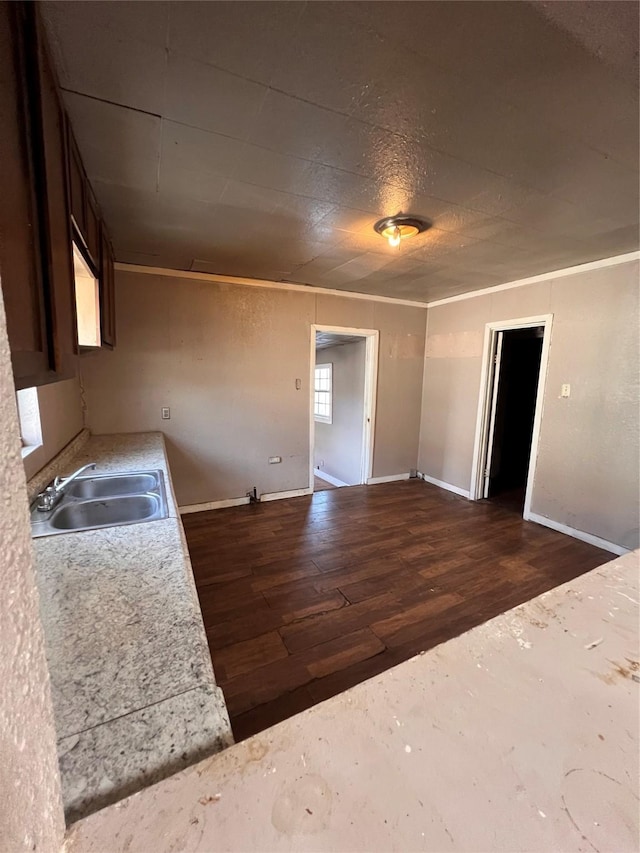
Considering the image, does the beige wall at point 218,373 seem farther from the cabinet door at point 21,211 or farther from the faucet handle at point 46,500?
the cabinet door at point 21,211

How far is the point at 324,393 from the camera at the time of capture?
20.5 feet

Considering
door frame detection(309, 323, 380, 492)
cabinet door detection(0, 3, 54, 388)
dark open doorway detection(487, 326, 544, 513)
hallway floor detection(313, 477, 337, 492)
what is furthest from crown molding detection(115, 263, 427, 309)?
hallway floor detection(313, 477, 337, 492)

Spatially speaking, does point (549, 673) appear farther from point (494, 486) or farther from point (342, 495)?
point (494, 486)

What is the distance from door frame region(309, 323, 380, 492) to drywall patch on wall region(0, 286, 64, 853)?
367 centimetres

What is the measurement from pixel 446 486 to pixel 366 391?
5.31 ft

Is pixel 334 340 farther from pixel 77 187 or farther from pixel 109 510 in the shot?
pixel 109 510

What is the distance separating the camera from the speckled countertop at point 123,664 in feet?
1.86

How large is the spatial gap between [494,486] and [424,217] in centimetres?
366

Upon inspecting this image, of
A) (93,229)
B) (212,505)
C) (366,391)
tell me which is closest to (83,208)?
(93,229)

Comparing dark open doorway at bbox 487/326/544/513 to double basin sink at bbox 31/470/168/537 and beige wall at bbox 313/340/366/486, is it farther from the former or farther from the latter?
double basin sink at bbox 31/470/168/537

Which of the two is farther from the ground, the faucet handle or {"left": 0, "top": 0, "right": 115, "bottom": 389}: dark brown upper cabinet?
{"left": 0, "top": 0, "right": 115, "bottom": 389}: dark brown upper cabinet

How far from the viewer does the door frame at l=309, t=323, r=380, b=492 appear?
405cm

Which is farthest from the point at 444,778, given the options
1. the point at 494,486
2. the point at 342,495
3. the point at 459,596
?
the point at 494,486

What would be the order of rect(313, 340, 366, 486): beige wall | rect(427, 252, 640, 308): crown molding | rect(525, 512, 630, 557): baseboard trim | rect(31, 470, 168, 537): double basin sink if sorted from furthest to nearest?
rect(313, 340, 366, 486): beige wall < rect(525, 512, 630, 557): baseboard trim < rect(427, 252, 640, 308): crown molding < rect(31, 470, 168, 537): double basin sink
